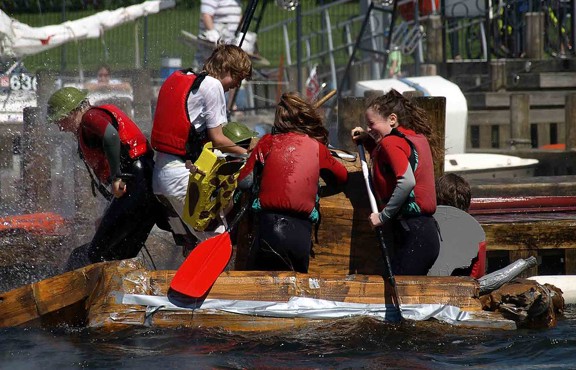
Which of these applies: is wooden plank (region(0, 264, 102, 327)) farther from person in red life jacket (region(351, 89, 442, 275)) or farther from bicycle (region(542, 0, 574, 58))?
bicycle (region(542, 0, 574, 58))

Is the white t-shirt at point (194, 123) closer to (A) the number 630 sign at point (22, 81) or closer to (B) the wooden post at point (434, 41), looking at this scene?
(A) the number 630 sign at point (22, 81)

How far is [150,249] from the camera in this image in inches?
349

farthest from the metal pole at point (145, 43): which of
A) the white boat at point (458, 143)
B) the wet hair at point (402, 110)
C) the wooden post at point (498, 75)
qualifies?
the wet hair at point (402, 110)

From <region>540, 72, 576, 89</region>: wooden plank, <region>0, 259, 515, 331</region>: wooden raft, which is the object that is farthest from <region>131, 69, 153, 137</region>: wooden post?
<region>540, 72, 576, 89</region>: wooden plank

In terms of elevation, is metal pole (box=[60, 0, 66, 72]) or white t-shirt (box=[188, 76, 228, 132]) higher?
metal pole (box=[60, 0, 66, 72])

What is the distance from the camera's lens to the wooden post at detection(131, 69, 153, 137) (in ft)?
37.5

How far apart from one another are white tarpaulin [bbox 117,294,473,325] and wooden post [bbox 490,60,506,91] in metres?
8.49

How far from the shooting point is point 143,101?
11.5 metres

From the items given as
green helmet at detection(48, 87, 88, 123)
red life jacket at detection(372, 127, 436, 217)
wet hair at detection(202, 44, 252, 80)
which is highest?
wet hair at detection(202, 44, 252, 80)

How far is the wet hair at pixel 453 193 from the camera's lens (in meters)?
7.18

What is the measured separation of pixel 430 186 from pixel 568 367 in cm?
132

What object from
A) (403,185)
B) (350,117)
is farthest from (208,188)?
(350,117)

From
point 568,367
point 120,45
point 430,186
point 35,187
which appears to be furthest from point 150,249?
point 120,45

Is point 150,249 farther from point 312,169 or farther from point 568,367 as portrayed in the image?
point 568,367
